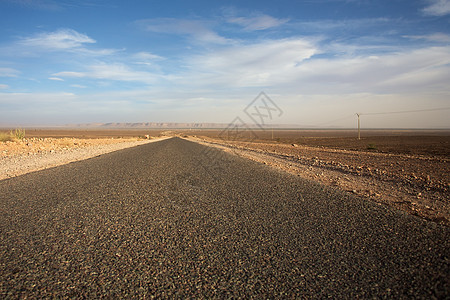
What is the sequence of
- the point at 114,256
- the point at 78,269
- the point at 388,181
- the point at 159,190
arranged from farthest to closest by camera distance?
the point at 388,181 < the point at 159,190 < the point at 114,256 < the point at 78,269

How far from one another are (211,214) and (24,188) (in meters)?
5.30

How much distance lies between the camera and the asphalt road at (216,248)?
224 centimetres

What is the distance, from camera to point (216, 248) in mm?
2994

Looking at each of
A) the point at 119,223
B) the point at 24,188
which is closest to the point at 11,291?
the point at 119,223

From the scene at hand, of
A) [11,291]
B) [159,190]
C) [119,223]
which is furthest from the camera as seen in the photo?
[159,190]

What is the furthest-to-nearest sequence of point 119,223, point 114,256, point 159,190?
point 159,190 → point 119,223 → point 114,256

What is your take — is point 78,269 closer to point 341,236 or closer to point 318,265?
point 318,265

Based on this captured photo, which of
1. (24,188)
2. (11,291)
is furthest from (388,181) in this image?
(24,188)

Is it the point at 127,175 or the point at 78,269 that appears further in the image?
the point at 127,175

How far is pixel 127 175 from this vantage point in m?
8.34

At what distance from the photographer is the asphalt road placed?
2.24 meters

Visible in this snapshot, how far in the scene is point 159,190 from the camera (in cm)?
619

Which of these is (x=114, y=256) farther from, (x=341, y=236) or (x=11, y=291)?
(x=341, y=236)

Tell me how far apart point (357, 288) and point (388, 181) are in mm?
6916
